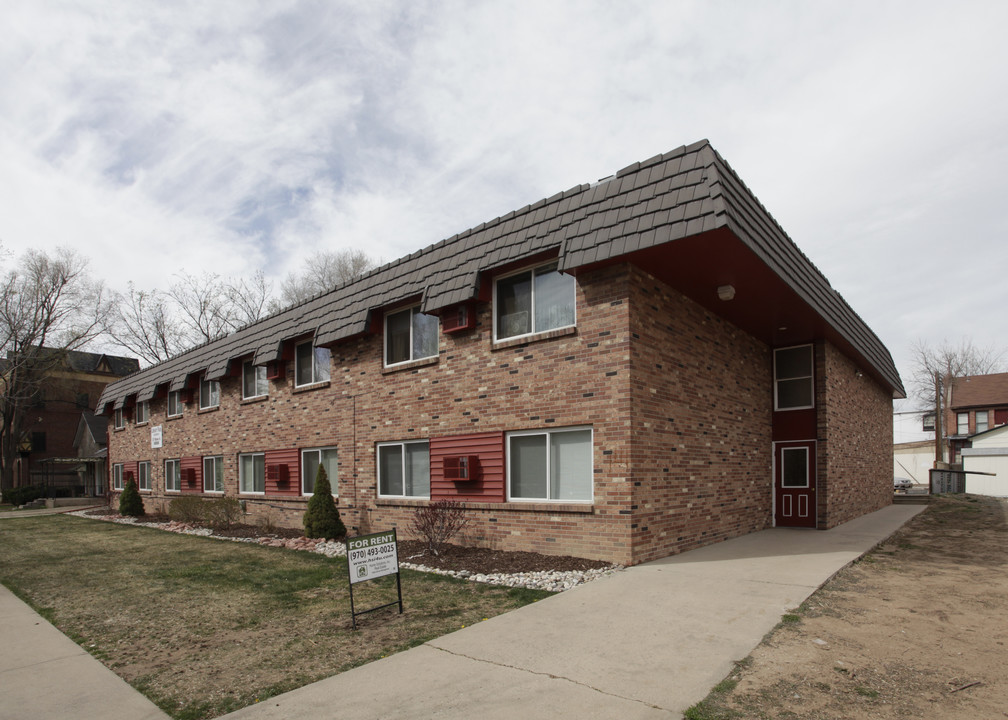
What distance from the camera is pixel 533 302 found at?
10.1 m

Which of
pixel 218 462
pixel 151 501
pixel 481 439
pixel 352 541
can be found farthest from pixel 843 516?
pixel 151 501

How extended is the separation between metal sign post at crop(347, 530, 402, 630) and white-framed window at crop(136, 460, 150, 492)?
21.8 m

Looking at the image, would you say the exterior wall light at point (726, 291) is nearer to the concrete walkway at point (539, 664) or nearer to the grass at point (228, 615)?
the concrete walkway at point (539, 664)

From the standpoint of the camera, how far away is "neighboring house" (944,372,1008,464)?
45.2m

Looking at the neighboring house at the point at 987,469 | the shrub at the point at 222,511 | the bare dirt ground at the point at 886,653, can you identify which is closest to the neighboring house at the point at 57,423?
the shrub at the point at 222,511

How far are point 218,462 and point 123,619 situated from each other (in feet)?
44.0

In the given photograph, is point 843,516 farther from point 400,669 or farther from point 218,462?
point 218,462

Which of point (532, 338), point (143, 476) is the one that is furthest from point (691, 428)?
point (143, 476)

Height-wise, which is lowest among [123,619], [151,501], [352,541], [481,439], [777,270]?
[151,501]

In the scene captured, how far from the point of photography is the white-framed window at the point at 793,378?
1366 centimetres

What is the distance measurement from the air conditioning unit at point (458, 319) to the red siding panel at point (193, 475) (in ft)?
43.5

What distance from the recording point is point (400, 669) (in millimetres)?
4945

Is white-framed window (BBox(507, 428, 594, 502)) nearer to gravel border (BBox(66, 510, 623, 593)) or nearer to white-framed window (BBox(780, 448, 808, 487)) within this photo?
gravel border (BBox(66, 510, 623, 593))

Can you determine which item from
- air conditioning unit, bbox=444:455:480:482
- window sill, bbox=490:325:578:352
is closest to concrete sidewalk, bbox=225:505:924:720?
air conditioning unit, bbox=444:455:480:482
